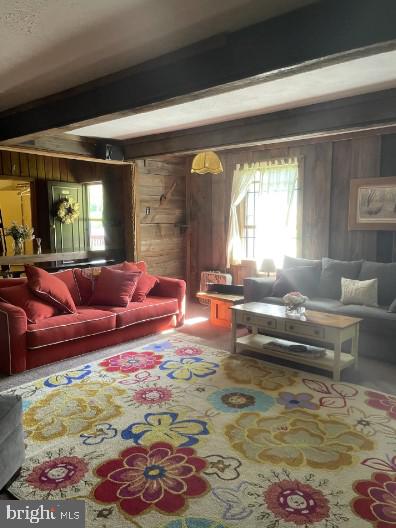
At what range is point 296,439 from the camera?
2.64m

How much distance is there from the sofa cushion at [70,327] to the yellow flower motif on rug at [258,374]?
135cm

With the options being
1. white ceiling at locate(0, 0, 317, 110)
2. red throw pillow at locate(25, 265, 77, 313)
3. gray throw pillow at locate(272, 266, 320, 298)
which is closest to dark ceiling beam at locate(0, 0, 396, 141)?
white ceiling at locate(0, 0, 317, 110)

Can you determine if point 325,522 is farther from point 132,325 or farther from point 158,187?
point 158,187

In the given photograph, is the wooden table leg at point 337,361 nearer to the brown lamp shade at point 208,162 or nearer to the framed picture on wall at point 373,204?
the framed picture on wall at point 373,204

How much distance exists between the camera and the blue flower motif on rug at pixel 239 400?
3.05 meters

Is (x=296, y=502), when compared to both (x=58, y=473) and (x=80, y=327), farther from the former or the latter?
(x=80, y=327)

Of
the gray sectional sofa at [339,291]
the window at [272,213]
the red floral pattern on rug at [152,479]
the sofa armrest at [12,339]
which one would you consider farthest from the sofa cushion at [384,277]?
the sofa armrest at [12,339]

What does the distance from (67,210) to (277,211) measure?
402cm

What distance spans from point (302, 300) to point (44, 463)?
266cm

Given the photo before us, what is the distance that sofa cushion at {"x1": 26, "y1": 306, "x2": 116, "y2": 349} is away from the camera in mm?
3805

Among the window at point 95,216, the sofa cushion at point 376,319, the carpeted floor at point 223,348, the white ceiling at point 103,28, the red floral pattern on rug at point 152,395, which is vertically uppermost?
the white ceiling at point 103,28

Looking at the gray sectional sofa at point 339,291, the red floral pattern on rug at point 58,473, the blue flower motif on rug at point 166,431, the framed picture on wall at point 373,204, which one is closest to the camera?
the red floral pattern on rug at point 58,473

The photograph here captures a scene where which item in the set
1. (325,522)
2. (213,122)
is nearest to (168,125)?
(213,122)

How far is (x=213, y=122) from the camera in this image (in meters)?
4.85
